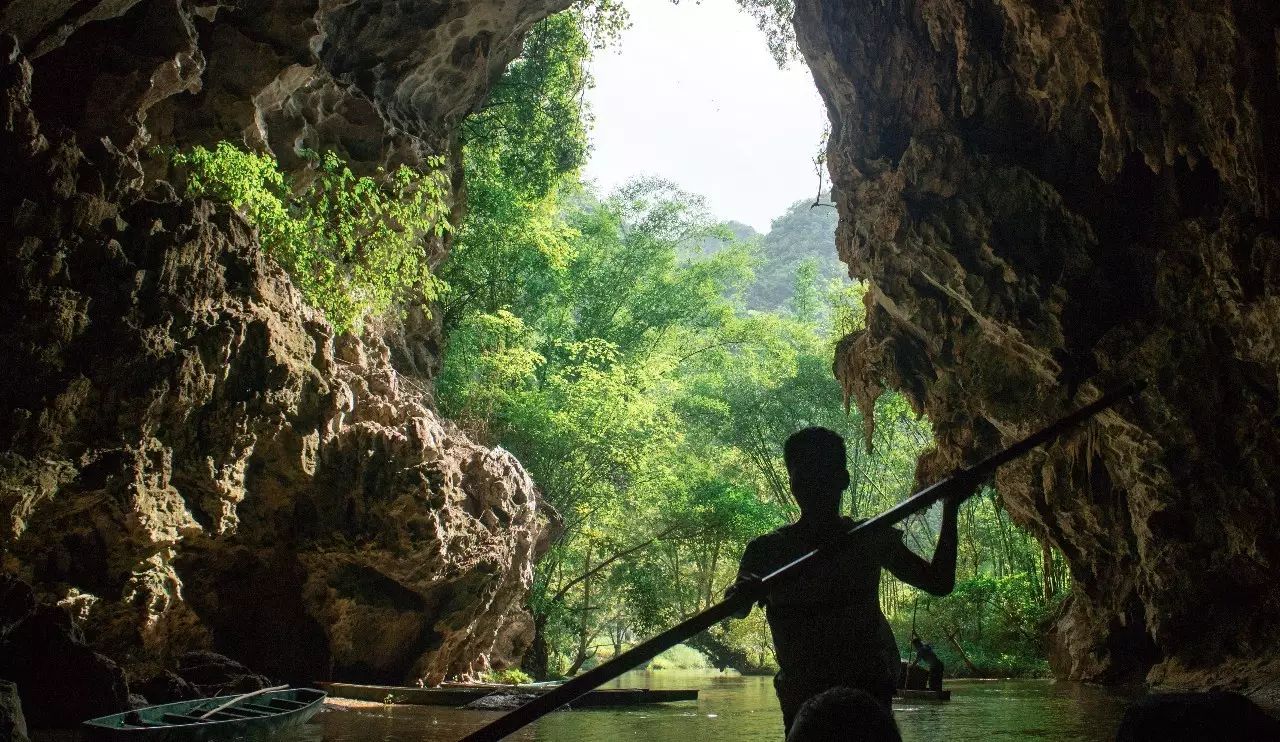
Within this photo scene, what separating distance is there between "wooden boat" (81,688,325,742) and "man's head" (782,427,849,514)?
4.28 meters

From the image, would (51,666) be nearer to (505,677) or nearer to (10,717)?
(10,717)

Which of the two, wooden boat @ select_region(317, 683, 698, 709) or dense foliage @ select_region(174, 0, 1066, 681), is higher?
dense foliage @ select_region(174, 0, 1066, 681)

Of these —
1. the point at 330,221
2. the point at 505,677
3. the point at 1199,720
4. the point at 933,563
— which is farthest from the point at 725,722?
the point at 330,221

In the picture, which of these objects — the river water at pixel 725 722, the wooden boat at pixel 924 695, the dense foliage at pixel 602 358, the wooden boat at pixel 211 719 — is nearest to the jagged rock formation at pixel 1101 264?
the river water at pixel 725 722

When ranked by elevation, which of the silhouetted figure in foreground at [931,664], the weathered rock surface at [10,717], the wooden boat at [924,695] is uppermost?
the weathered rock surface at [10,717]

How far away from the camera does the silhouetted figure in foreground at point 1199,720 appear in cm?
203

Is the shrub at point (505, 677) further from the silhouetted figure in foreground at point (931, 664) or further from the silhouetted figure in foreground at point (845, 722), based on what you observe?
the silhouetted figure in foreground at point (845, 722)

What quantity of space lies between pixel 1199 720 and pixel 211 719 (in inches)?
229

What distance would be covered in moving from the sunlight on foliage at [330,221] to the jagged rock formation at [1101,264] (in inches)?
244

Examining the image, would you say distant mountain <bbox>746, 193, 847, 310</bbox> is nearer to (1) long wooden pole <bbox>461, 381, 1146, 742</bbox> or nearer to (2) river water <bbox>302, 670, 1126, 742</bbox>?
(2) river water <bbox>302, 670, 1126, 742</bbox>

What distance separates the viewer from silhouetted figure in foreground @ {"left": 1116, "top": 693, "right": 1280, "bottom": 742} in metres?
2.03

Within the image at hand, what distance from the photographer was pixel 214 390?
7699 millimetres

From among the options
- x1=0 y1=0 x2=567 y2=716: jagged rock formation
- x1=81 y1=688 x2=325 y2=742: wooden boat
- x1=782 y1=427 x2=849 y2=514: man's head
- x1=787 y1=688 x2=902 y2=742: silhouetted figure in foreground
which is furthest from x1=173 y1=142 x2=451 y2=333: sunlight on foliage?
x1=787 y1=688 x2=902 y2=742: silhouetted figure in foreground

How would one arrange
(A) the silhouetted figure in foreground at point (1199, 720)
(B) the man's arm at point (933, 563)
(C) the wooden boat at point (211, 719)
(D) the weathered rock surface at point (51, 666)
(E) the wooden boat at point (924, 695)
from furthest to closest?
(E) the wooden boat at point (924, 695) < (D) the weathered rock surface at point (51, 666) < (C) the wooden boat at point (211, 719) < (B) the man's arm at point (933, 563) < (A) the silhouetted figure in foreground at point (1199, 720)
